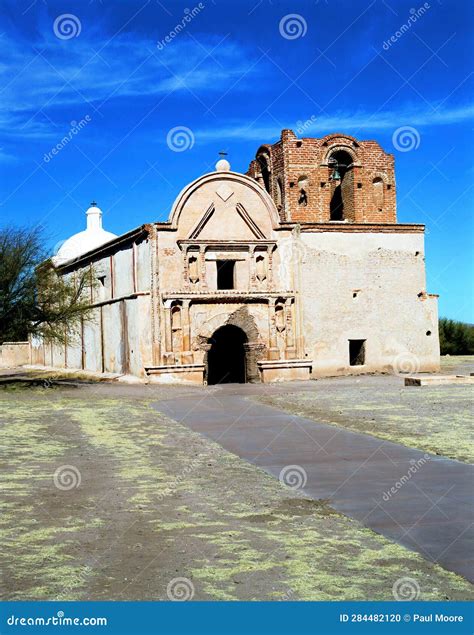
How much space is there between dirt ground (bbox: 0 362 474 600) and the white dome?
32029mm

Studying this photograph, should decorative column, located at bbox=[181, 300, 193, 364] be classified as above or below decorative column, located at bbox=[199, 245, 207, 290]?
below

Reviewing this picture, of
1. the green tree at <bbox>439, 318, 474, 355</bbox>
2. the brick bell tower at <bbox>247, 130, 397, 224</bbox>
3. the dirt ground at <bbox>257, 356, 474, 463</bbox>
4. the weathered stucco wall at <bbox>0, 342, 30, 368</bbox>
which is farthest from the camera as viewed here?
the green tree at <bbox>439, 318, 474, 355</bbox>

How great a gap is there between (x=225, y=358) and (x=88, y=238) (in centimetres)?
1574

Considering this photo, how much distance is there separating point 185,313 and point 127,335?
2499 millimetres

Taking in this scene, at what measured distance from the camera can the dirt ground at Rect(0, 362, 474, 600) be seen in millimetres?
5273

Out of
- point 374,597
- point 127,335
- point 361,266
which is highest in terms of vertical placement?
point 361,266

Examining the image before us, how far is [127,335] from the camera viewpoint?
29.3 metres

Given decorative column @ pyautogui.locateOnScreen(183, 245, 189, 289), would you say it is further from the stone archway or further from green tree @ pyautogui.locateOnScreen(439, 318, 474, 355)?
green tree @ pyautogui.locateOnScreen(439, 318, 474, 355)

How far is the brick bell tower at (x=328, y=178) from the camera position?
3131 cm

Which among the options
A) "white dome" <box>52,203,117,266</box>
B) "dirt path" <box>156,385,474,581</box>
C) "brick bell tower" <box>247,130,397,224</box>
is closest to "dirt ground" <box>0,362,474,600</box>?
"dirt path" <box>156,385,474,581</box>

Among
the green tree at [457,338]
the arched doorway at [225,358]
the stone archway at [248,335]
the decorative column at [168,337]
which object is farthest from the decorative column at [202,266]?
the green tree at [457,338]

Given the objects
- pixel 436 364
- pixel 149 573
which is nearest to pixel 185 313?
pixel 436 364

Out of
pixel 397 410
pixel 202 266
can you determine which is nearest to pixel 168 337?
pixel 202 266

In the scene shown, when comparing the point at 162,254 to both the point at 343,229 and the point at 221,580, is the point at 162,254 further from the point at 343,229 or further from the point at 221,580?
the point at 221,580
